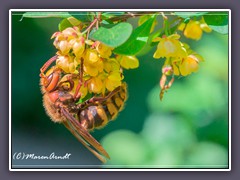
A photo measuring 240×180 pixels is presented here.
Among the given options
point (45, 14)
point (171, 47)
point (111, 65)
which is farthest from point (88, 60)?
point (45, 14)

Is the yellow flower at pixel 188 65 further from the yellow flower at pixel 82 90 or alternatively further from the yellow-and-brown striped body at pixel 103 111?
the yellow flower at pixel 82 90

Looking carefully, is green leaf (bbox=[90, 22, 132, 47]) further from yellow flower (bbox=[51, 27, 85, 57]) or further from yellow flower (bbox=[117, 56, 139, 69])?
yellow flower (bbox=[117, 56, 139, 69])

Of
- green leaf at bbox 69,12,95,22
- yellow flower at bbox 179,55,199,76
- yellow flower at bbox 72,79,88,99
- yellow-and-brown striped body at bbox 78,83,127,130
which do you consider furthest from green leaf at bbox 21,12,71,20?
yellow flower at bbox 179,55,199,76

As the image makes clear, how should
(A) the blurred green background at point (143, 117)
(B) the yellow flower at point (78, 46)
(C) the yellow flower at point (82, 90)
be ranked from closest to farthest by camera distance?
(B) the yellow flower at point (78, 46) < (C) the yellow flower at point (82, 90) < (A) the blurred green background at point (143, 117)

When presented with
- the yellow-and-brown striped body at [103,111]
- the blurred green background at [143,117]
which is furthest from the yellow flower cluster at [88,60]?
the blurred green background at [143,117]

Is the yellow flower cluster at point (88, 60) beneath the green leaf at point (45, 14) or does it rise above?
beneath

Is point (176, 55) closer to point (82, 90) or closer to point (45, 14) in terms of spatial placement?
point (82, 90)

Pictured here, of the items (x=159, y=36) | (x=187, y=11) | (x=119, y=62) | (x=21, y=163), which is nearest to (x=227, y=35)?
(x=187, y=11)
